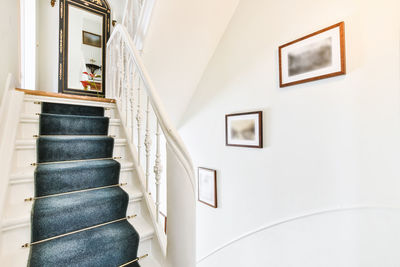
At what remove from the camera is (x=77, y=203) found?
3.71ft

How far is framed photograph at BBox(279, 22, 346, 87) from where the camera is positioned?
129 cm

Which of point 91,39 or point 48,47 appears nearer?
point 48,47

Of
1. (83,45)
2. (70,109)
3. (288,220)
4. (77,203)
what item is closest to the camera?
(77,203)

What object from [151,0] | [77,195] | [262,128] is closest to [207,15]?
[151,0]

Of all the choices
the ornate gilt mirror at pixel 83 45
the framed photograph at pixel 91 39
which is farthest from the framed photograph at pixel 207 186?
the framed photograph at pixel 91 39

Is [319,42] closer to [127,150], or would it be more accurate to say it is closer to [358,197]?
[358,197]

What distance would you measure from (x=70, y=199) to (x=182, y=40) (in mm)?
1842

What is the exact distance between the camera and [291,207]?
5.16 ft

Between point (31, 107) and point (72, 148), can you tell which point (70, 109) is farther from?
point (72, 148)

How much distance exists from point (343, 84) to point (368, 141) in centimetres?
42

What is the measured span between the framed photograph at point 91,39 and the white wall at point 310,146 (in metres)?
2.24

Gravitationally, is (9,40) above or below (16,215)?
above

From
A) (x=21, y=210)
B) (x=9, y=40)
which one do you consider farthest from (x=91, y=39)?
(x=21, y=210)

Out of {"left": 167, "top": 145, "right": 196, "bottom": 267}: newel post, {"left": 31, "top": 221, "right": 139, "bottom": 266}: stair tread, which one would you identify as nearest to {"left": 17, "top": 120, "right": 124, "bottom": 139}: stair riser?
{"left": 31, "top": 221, "right": 139, "bottom": 266}: stair tread
